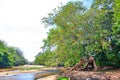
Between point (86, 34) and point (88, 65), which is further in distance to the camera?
point (88, 65)

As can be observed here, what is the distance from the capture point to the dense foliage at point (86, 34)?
80.9 feet

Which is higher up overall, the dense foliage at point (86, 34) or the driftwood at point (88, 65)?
the dense foliage at point (86, 34)

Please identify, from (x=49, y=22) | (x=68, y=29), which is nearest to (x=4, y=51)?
(x=49, y=22)

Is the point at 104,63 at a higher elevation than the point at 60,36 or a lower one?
lower

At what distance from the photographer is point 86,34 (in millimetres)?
25719

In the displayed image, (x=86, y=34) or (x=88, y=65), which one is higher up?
(x=86, y=34)

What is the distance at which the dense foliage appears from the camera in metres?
24.7

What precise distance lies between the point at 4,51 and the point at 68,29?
137ft

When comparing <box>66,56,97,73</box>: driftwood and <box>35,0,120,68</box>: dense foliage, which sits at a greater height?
<box>35,0,120,68</box>: dense foliage

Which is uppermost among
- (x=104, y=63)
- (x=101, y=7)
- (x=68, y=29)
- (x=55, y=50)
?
(x=101, y=7)

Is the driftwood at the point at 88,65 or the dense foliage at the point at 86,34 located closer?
the dense foliage at the point at 86,34

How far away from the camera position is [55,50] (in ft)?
93.4

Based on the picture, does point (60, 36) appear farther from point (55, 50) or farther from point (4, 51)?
point (4, 51)

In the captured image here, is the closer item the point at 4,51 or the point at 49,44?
the point at 49,44
